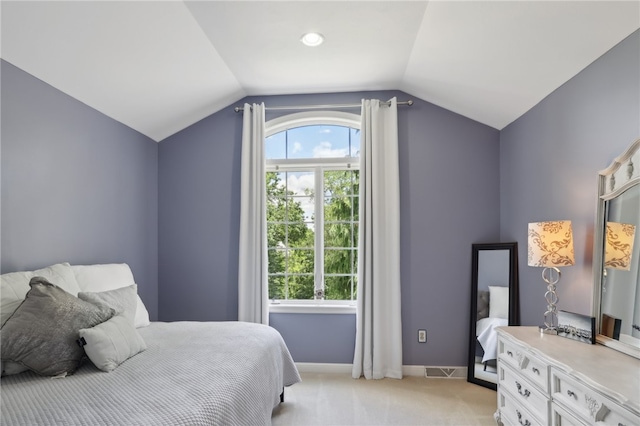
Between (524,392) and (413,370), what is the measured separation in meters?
1.50

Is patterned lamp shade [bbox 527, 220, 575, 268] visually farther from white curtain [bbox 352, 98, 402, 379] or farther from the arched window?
the arched window

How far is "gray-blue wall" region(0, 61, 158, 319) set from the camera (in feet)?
7.18

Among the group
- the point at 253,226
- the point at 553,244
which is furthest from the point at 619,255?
the point at 253,226

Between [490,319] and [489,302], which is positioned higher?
[489,302]

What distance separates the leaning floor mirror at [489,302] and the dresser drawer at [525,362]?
0.81 meters

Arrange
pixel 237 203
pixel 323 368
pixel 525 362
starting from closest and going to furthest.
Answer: pixel 525 362 → pixel 323 368 → pixel 237 203

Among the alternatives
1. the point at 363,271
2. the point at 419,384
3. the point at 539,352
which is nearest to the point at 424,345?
the point at 419,384

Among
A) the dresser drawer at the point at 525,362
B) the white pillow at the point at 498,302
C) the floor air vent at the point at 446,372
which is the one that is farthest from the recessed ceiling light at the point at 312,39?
the floor air vent at the point at 446,372

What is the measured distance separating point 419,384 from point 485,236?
145 centimetres

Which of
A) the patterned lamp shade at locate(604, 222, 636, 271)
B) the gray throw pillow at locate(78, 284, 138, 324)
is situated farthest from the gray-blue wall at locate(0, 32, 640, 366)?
the gray throw pillow at locate(78, 284, 138, 324)

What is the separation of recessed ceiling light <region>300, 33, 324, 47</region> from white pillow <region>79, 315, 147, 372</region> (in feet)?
7.02

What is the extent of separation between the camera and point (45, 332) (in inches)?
67.7

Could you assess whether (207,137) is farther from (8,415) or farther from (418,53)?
Result: (8,415)

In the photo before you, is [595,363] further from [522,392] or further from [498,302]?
[498,302]
